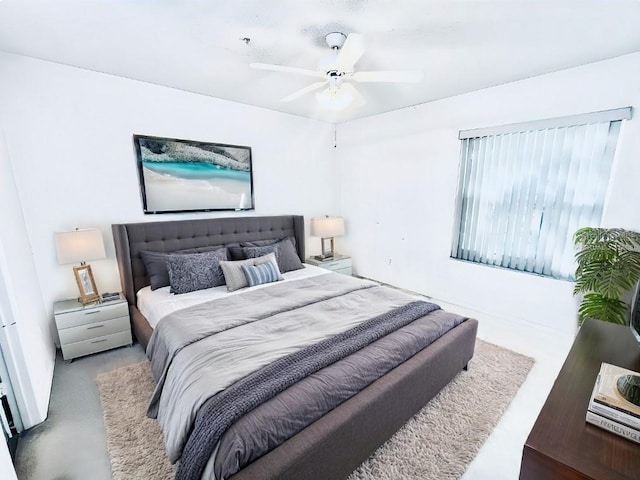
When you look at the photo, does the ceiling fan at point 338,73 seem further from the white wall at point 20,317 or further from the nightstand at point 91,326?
the nightstand at point 91,326

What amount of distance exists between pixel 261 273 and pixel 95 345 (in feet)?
5.18

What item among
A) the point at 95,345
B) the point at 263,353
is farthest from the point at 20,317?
the point at 263,353

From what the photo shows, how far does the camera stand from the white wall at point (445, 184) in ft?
7.86

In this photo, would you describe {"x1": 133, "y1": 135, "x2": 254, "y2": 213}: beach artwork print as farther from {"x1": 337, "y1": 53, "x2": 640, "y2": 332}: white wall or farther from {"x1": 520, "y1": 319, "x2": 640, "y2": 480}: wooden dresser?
{"x1": 520, "y1": 319, "x2": 640, "y2": 480}: wooden dresser

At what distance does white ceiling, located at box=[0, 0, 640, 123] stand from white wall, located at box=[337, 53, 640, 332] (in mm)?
253

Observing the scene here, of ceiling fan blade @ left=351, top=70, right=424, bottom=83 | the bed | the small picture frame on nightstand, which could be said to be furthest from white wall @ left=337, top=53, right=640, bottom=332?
the small picture frame on nightstand

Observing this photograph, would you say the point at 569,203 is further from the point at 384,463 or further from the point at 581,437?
the point at 384,463

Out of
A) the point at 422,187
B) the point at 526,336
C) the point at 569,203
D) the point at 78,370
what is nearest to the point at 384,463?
the point at 526,336

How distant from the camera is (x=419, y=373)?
1.72 meters

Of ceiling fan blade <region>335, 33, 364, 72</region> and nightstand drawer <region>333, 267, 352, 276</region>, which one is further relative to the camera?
nightstand drawer <region>333, 267, 352, 276</region>

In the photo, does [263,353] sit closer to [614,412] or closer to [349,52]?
[614,412]

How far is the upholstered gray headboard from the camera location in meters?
2.76

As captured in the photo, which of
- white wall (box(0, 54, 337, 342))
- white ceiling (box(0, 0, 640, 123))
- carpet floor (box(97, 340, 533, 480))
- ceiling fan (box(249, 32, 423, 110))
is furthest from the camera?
white wall (box(0, 54, 337, 342))

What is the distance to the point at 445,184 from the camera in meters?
3.51
